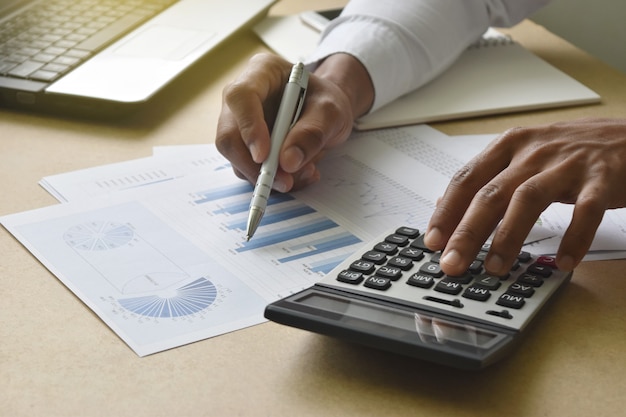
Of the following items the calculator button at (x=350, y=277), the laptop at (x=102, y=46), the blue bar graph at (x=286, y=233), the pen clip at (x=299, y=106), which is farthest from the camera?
the laptop at (x=102, y=46)

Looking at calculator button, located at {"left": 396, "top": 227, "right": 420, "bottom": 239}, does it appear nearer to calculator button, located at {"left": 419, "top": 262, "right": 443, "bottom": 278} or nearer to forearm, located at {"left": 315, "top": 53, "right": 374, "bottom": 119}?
calculator button, located at {"left": 419, "top": 262, "right": 443, "bottom": 278}

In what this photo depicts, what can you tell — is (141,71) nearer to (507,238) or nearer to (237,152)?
(237,152)

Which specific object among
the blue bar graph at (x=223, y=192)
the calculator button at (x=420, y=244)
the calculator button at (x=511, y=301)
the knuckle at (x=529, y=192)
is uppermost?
the knuckle at (x=529, y=192)

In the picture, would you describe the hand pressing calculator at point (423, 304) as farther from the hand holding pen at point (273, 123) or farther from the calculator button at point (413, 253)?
the hand holding pen at point (273, 123)

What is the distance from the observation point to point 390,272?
0.66 metres

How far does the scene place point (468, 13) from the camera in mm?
1204

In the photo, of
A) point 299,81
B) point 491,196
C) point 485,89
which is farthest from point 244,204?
point 485,89

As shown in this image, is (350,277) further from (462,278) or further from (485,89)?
(485,89)

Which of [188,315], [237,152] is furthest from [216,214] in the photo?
[188,315]

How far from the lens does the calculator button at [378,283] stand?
2.11 ft

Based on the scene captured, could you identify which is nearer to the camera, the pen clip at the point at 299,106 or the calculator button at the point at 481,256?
the calculator button at the point at 481,256

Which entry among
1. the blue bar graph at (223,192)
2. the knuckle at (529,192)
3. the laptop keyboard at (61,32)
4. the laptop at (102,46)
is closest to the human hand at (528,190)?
the knuckle at (529,192)

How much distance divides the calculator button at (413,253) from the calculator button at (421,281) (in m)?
0.03

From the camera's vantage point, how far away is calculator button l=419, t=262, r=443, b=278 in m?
0.66
